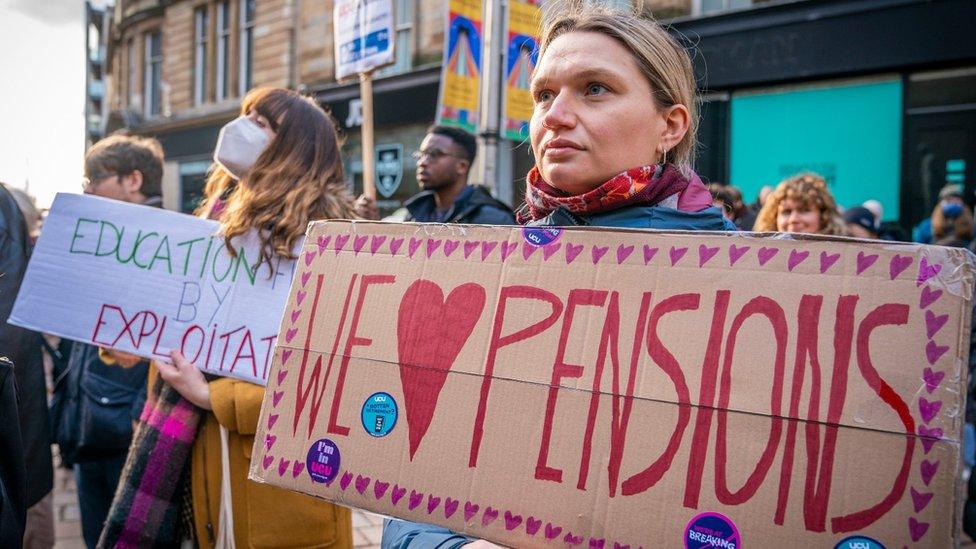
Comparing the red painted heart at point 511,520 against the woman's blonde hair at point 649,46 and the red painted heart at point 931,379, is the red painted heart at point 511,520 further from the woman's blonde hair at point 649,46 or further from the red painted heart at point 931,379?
the woman's blonde hair at point 649,46

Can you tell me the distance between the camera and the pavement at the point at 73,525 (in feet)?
12.4

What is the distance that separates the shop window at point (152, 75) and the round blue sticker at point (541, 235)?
73.5 feet

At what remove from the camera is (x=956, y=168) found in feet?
25.5

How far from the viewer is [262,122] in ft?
7.43

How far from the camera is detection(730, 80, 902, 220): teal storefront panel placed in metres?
8.18

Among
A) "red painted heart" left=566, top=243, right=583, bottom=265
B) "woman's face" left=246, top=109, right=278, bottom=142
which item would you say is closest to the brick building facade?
"woman's face" left=246, top=109, right=278, bottom=142

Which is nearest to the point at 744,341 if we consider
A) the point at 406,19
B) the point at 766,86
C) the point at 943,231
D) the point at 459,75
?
the point at 459,75

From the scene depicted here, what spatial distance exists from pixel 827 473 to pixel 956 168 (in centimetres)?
828

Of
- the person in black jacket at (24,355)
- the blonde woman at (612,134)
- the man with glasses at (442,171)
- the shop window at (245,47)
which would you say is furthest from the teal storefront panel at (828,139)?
the shop window at (245,47)

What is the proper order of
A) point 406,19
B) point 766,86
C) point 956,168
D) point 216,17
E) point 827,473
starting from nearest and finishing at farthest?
point 827,473 → point 956,168 → point 766,86 → point 406,19 → point 216,17

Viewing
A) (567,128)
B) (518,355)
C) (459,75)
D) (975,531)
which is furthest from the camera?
(459,75)

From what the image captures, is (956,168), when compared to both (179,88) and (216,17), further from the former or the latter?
(179,88)

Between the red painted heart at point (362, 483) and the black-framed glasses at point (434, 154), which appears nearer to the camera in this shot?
the red painted heart at point (362, 483)

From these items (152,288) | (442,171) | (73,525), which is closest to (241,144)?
(152,288)
